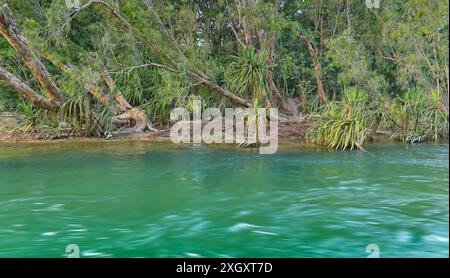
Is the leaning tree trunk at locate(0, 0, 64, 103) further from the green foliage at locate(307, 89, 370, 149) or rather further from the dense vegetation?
the green foliage at locate(307, 89, 370, 149)

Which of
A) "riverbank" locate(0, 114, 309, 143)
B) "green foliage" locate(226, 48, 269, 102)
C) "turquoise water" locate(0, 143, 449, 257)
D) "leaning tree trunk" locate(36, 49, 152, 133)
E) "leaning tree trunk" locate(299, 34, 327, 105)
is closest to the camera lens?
"turquoise water" locate(0, 143, 449, 257)

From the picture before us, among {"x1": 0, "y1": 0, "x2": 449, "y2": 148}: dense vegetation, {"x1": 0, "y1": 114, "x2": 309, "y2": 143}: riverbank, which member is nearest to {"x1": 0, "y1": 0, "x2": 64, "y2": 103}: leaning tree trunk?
{"x1": 0, "y1": 0, "x2": 449, "y2": 148}: dense vegetation

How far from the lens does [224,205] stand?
20.8 ft

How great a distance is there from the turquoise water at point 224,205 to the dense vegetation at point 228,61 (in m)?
2.95

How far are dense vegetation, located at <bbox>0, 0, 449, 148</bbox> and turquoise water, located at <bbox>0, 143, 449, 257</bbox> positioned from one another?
295cm

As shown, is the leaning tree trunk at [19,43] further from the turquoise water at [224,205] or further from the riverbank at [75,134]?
the turquoise water at [224,205]

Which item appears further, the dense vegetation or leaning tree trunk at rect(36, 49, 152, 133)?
leaning tree trunk at rect(36, 49, 152, 133)

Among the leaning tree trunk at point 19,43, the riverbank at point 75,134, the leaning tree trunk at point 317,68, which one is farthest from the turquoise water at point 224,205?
the leaning tree trunk at point 317,68

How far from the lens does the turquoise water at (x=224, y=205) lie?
470 centimetres

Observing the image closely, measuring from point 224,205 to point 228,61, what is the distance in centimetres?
1129

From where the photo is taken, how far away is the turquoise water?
470cm

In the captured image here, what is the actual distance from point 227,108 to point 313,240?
1110cm

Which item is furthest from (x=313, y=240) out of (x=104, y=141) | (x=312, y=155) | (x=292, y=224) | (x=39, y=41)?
(x=104, y=141)
